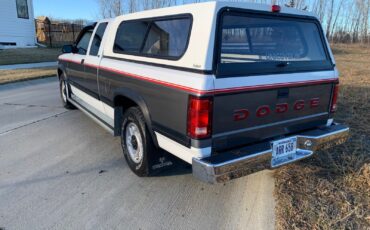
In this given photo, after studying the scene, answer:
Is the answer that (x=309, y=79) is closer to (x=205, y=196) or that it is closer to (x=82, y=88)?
(x=205, y=196)

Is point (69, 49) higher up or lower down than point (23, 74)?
higher up

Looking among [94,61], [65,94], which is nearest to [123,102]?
[94,61]

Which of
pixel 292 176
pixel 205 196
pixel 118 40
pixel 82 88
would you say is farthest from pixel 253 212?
pixel 82 88

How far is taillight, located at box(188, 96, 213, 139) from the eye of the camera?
9.20 ft

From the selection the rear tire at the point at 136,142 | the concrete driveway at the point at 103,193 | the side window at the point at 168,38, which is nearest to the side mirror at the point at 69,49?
the concrete driveway at the point at 103,193

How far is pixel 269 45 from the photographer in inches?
137

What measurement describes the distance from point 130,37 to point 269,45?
1735 mm

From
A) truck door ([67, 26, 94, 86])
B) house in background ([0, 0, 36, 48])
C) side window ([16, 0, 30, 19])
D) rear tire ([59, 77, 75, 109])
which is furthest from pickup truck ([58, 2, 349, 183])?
side window ([16, 0, 30, 19])

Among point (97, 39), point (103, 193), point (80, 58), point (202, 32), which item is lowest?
point (103, 193)

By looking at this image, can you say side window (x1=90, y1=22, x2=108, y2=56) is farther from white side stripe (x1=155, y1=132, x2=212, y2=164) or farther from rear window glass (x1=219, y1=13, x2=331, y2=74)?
rear window glass (x1=219, y1=13, x2=331, y2=74)

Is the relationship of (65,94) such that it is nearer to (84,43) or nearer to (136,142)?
(84,43)

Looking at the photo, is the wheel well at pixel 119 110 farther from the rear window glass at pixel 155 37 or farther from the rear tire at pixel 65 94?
the rear tire at pixel 65 94

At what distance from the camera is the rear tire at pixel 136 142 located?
3.67m

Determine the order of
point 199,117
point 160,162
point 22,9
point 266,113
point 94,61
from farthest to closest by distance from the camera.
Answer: point 22,9 < point 94,61 < point 160,162 < point 266,113 < point 199,117
